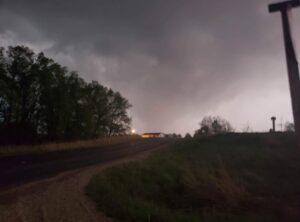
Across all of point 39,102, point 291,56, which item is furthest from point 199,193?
point 39,102

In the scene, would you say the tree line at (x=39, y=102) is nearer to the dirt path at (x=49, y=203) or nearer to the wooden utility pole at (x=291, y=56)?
the dirt path at (x=49, y=203)

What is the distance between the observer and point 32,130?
35.1m

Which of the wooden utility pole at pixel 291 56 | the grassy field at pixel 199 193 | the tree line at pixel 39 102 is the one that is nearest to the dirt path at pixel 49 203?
the grassy field at pixel 199 193

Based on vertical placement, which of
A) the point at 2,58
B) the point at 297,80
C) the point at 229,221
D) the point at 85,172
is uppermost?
the point at 2,58

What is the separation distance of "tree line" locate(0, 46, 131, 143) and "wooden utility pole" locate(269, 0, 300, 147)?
30832mm

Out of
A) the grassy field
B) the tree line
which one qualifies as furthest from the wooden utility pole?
the tree line

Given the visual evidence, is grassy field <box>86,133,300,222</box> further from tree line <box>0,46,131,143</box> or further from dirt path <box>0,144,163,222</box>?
tree line <box>0,46,131,143</box>

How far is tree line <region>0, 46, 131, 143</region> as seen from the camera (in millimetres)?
31891

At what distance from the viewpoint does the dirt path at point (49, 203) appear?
22.1 feet

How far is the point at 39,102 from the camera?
35938mm

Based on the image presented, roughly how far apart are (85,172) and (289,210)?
343 inches

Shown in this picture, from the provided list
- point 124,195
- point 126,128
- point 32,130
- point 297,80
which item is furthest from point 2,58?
point 126,128

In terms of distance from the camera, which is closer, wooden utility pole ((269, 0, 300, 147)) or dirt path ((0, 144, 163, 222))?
wooden utility pole ((269, 0, 300, 147))

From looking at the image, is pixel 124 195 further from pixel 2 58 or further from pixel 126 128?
pixel 126 128
